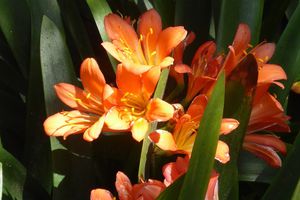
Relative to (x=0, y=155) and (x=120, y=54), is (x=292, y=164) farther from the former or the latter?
(x=0, y=155)

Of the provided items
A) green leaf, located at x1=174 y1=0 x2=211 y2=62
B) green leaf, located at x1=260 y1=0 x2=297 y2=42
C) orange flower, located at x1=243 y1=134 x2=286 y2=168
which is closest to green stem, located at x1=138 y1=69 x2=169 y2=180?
orange flower, located at x1=243 y1=134 x2=286 y2=168

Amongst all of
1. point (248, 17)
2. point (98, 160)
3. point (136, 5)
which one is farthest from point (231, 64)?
point (136, 5)

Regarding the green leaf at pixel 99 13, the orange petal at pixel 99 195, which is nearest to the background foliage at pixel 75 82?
the green leaf at pixel 99 13

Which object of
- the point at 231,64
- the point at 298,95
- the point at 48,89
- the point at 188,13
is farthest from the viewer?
the point at 298,95

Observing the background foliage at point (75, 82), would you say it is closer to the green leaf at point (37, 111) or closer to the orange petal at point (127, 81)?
the green leaf at point (37, 111)

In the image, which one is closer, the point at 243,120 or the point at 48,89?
the point at 243,120

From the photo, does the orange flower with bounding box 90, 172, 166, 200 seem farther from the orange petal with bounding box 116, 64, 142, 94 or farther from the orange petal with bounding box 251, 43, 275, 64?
the orange petal with bounding box 251, 43, 275, 64

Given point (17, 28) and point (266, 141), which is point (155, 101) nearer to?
point (266, 141)
